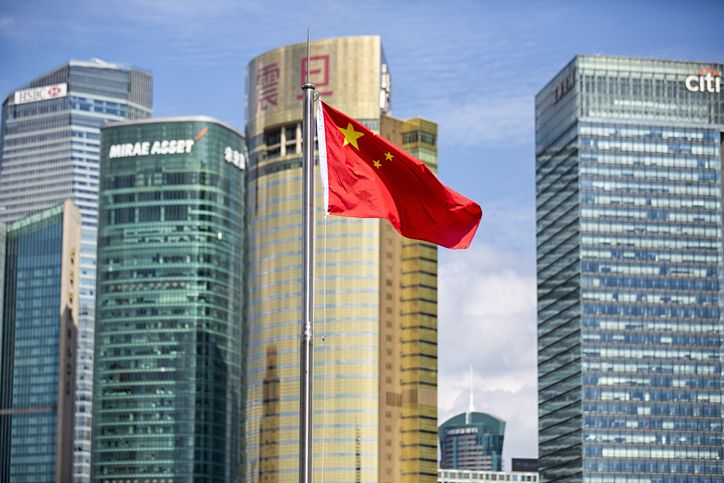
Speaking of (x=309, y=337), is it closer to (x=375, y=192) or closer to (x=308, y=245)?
(x=308, y=245)

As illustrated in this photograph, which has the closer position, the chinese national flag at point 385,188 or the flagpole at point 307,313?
the flagpole at point 307,313

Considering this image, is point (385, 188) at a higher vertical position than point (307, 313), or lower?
higher

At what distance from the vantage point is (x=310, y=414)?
33.0 m

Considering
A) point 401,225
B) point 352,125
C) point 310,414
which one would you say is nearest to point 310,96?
point 352,125

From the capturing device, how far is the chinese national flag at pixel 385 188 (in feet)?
117

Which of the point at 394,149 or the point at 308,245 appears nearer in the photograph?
the point at 308,245

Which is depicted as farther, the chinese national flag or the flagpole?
the chinese national flag

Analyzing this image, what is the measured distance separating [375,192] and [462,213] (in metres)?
2.08

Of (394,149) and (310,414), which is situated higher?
(394,149)

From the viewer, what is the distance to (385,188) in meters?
36.3

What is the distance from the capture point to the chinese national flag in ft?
117

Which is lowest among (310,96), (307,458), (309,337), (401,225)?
(307,458)

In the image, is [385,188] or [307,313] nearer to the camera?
[307,313]

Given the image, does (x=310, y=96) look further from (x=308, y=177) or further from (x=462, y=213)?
(x=462, y=213)
